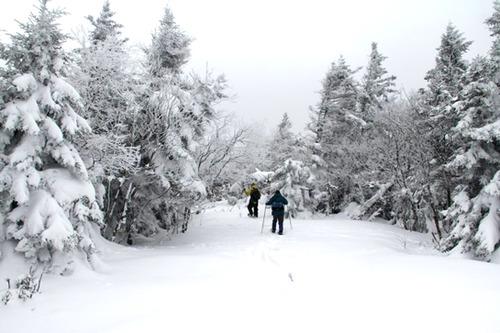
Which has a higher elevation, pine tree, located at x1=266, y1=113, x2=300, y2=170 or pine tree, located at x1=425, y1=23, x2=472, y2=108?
pine tree, located at x1=425, y1=23, x2=472, y2=108

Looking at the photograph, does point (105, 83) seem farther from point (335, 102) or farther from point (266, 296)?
point (335, 102)

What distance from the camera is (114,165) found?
42.7ft

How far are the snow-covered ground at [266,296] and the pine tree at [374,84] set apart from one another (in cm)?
2243

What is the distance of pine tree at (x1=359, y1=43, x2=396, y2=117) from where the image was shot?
103 ft

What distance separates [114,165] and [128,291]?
671cm

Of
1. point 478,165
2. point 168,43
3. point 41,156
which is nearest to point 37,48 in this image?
point 41,156

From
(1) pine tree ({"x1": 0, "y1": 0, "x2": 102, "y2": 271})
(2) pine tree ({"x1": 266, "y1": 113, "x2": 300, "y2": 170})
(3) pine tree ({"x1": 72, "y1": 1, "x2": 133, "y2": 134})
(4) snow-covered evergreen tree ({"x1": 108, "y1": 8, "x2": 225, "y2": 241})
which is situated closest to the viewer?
(1) pine tree ({"x1": 0, "y1": 0, "x2": 102, "y2": 271})

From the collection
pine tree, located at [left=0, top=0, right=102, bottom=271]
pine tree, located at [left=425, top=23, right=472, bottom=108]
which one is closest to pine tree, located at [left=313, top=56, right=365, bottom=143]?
pine tree, located at [left=425, top=23, right=472, bottom=108]

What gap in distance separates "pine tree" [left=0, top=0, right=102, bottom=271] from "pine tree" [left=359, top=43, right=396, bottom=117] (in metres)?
26.4

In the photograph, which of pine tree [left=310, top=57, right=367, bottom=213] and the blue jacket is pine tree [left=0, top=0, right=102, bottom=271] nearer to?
the blue jacket

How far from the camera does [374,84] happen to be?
31781 millimetres

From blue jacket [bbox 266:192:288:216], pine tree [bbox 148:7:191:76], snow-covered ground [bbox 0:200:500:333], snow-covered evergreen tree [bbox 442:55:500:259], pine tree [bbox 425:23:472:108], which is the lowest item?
snow-covered ground [bbox 0:200:500:333]

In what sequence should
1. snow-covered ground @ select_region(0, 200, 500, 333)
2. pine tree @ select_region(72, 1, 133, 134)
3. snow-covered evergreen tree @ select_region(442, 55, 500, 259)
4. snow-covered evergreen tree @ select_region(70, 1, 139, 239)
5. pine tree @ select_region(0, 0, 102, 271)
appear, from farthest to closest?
pine tree @ select_region(72, 1, 133, 134) → snow-covered evergreen tree @ select_region(70, 1, 139, 239) → snow-covered evergreen tree @ select_region(442, 55, 500, 259) → pine tree @ select_region(0, 0, 102, 271) → snow-covered ground @ select_region(0, 200, 500, 333)

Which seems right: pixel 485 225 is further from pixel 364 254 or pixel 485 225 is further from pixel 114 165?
pixel 114 165
